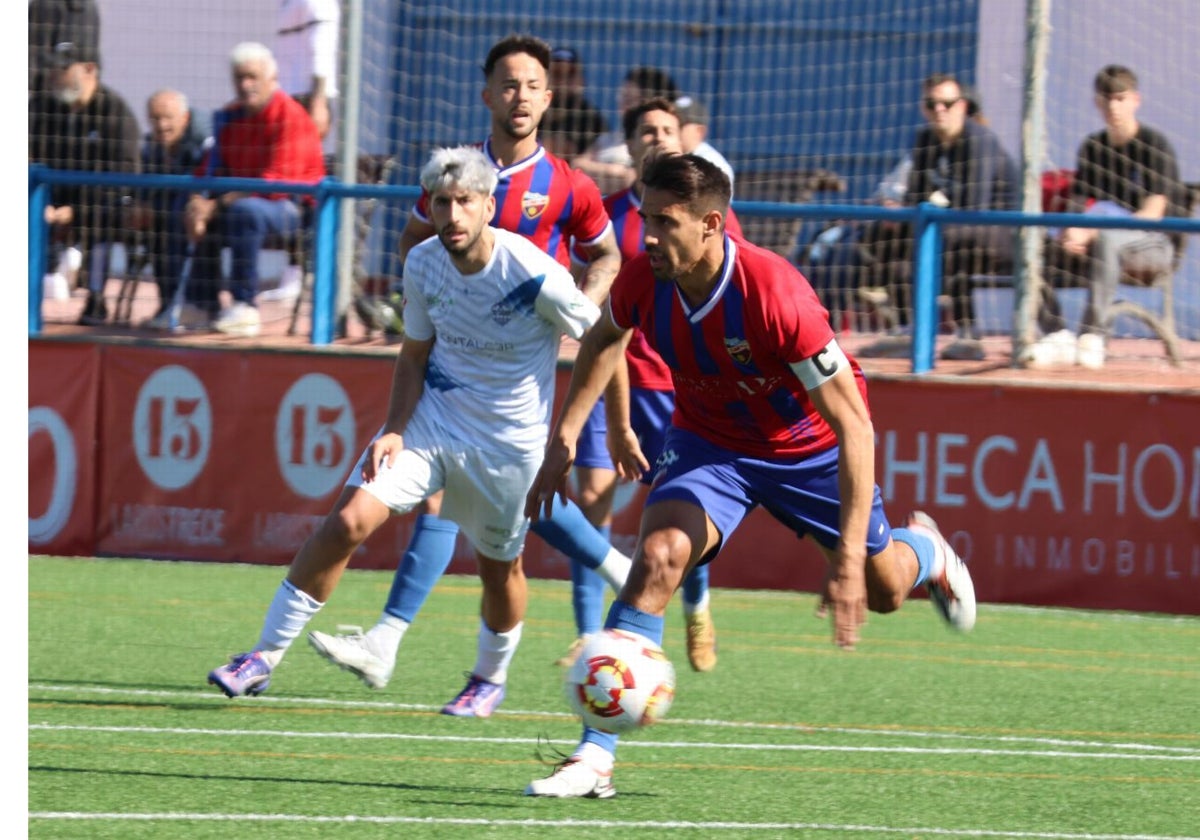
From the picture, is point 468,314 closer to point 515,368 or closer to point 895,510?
point 515,368

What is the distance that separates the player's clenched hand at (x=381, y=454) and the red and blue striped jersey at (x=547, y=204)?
1295mm

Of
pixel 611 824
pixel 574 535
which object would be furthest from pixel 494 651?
pixel 611 824

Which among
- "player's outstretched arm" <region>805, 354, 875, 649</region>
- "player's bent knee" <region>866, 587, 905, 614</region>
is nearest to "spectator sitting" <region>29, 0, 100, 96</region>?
"player's bent knee" <region>866, 587, 905, 614</region>

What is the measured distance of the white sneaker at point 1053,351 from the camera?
11742 mm

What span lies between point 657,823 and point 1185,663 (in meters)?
4.84

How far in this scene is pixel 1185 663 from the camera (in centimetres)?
951

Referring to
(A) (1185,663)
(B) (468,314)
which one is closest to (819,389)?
(B) (468,314)

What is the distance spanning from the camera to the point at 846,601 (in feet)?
17.6

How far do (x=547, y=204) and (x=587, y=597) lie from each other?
5.11ft

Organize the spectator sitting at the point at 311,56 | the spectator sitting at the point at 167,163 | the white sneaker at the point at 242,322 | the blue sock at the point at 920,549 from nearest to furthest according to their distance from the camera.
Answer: the blue sock at the point at 920,549 → the white sneaker at the point at 242,322 → the spectator sitting at the point at 167,163 → the spectator sitting at the point at 311,56

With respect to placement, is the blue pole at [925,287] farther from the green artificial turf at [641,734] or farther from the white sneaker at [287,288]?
the white sneaker at [287,288]

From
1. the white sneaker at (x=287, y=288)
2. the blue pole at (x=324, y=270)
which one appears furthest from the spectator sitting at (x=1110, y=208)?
the white sneaker at (x=287, y=288)

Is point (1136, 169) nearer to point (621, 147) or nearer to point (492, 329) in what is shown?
point (621, 147)

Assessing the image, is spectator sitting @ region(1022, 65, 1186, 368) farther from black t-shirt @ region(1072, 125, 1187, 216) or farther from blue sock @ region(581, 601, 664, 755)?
blue sock @ region(581, 601, 664, 755)
